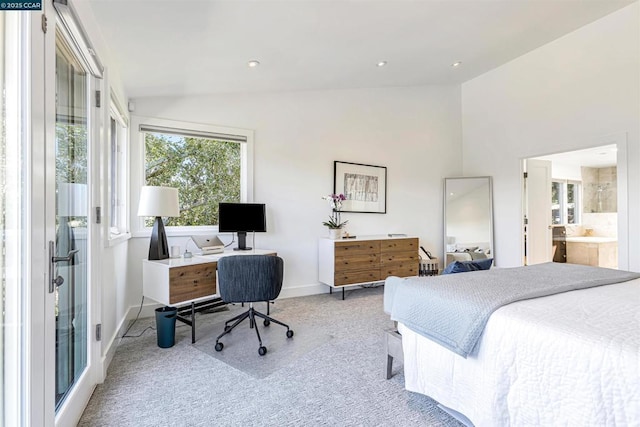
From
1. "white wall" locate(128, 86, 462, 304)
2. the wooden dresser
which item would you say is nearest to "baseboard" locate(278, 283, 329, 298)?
"white wall" locate(128, 86, 462, 304)

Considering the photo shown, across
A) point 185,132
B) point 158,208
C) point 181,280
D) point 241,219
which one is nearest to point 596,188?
point 241,219

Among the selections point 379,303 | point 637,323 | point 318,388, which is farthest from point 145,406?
point 379,303

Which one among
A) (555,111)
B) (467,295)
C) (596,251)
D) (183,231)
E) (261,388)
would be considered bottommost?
(261,388)

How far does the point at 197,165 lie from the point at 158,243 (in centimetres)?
123

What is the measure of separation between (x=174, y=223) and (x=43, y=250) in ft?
8.24

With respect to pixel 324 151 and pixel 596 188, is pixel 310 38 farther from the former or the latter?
pixel 596 188

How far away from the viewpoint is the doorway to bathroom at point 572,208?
16.3 feet

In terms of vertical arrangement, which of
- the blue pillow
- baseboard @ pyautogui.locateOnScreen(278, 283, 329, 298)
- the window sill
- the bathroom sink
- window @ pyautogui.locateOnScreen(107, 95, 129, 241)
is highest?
window @ pyautogui.locateOnScreen(107, 95, 129, 241)

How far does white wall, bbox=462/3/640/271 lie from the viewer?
353 centimetres

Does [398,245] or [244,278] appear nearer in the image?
[244,278]

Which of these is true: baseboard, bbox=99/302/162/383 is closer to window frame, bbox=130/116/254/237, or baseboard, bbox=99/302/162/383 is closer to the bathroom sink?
window frame, bbox=130/116/254/237

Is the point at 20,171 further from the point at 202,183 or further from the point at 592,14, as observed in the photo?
the point at 592,14

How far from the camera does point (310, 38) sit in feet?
9.78

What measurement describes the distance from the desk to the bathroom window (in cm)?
640
